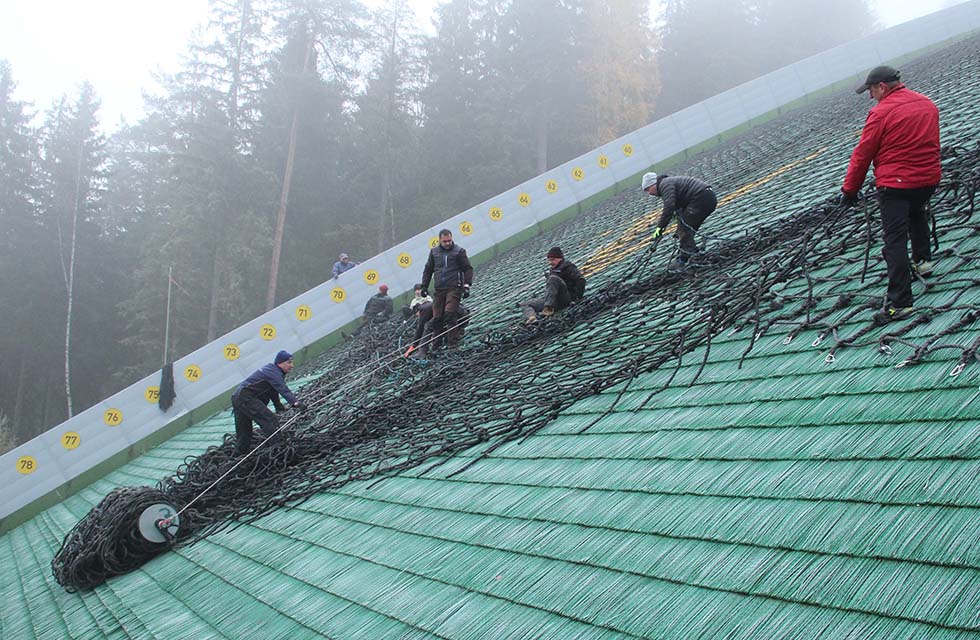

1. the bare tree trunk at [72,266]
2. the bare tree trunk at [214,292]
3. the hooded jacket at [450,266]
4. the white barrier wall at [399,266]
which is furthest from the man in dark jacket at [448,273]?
the bare tree trunk at [72,266]

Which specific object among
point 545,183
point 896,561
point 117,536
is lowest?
point 896,561

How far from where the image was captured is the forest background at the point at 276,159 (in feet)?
90.4

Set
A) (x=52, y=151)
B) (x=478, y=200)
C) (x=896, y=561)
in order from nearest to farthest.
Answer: (x=896, y=561)
(x=478, y=200)
(x=52, y=151)

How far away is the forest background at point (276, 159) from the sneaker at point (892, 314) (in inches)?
1010

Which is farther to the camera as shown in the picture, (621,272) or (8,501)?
(8,501)

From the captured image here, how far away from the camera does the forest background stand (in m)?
27.5

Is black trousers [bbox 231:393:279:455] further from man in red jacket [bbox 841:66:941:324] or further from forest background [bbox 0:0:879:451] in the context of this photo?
forest background [bbox 0:0:879:451]

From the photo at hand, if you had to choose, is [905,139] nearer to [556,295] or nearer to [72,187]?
[556,295]

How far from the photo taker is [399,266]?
13211 mm

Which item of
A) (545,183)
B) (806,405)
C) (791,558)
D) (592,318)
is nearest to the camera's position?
(791,558)

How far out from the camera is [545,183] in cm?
1477

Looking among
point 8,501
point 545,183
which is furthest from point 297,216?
point 8,501

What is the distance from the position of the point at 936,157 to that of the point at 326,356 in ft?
31.7

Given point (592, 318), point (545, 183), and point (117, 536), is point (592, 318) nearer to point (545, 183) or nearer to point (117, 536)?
point (117, 536)
